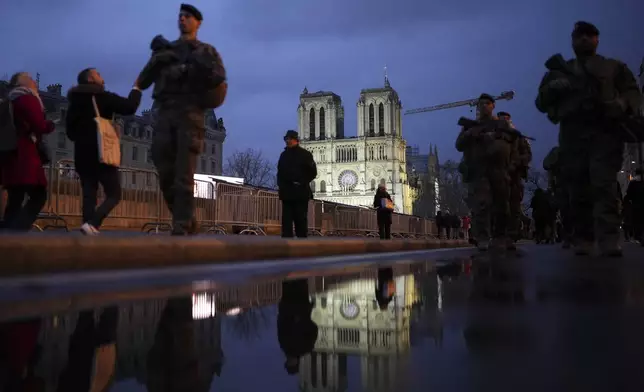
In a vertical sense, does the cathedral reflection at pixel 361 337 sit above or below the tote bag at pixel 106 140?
below

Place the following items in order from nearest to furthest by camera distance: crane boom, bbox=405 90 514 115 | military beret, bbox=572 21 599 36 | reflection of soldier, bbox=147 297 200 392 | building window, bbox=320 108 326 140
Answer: reflection of soldier, bbox=147 297 200 392 < military beret, bbox=572 21 599 36 < crane boom, bbox=405 90 514 115 < building window, bbox=320 108 326 140

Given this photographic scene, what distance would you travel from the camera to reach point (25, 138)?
573cm

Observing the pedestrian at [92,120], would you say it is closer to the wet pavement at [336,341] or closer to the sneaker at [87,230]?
the sneaker at [87,230]

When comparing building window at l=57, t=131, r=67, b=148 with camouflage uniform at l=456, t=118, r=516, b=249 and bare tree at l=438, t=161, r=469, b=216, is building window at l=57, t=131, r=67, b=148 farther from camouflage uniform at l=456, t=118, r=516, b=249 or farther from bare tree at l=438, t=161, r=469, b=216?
camouflage uniform at l=456, t=118, r=516, b=249

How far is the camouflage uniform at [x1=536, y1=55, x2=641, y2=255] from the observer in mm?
5363

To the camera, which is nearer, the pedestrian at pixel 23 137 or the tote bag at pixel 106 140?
the tote bag at pixel 106 140

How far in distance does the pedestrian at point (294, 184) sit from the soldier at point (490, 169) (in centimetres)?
231

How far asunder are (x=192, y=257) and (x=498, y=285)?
8.80 ft

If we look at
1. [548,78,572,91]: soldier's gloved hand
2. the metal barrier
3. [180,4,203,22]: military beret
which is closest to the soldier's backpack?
[180,4,203,22]: military beret

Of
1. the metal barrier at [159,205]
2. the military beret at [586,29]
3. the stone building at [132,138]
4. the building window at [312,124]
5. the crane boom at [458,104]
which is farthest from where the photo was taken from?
the building window at [312,124]

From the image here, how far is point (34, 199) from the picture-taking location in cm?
622

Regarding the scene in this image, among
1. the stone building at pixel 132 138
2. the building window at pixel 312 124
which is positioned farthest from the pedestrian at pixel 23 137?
the building window at pixel 312 124

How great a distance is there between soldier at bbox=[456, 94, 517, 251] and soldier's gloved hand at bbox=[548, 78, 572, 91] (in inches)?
87.4

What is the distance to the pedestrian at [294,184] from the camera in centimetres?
867
